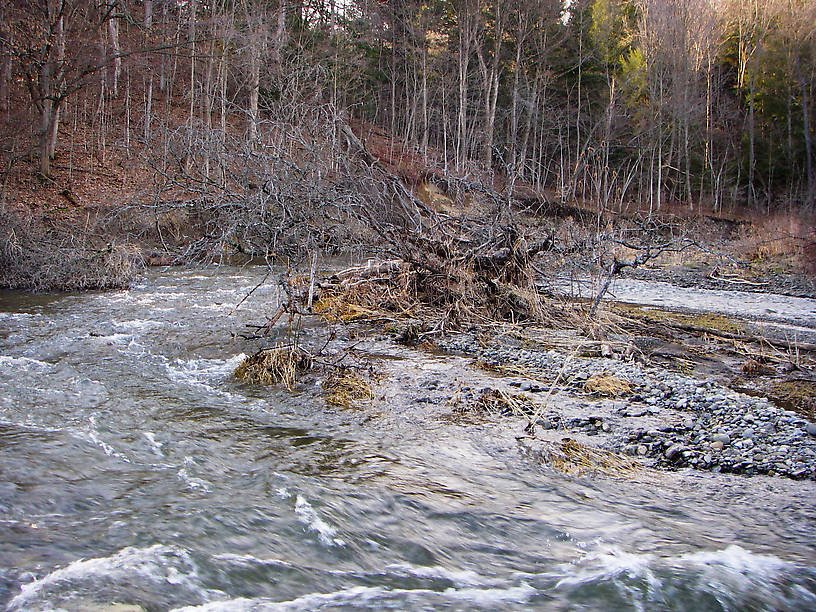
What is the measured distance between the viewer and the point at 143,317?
10430 millimetres

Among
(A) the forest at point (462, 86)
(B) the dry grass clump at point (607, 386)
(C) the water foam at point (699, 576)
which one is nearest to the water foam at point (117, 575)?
(C) the water foam at point (699, 576)

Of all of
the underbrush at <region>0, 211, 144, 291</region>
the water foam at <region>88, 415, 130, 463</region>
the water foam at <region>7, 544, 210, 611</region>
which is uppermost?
the underbrush at <region>0, 211, 144, 291</region>

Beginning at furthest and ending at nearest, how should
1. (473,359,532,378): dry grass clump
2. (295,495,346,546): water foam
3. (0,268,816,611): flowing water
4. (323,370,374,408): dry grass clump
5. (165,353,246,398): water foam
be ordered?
(473,359,532,378): dry grass clump
(165,353,246,398): water foam
(323,370,374,408): dry grass clump
(295,495,346,546): water foam
(0,268,816,611): flowing water

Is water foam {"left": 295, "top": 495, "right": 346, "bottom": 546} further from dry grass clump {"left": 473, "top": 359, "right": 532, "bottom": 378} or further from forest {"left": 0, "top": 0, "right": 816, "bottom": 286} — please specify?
forest {"left": 0, "top": 0, "right": 816, "bottom": 286}

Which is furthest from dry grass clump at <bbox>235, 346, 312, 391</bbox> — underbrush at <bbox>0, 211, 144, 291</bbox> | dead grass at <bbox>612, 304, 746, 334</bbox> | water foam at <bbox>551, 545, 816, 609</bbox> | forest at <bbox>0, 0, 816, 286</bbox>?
forest at <bbox>0, 0, 816, 286</bbox>

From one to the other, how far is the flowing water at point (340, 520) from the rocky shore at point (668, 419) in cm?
37

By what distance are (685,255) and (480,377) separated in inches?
693

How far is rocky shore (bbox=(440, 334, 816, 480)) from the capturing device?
4941mm

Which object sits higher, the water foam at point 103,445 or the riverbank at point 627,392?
the riverbank at point 627,392

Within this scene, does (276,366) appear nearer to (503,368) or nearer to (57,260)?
(503,368)

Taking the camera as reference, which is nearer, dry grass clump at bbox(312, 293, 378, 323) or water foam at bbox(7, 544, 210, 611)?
water foam at bbox(7, 544, 210, 611)

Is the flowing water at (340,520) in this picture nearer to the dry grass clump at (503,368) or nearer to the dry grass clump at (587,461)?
the dry grass clump at (587,461)

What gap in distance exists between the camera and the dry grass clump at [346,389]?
6.34 metres

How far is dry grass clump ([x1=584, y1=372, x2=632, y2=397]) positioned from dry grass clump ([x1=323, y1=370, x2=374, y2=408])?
2.32 meters
